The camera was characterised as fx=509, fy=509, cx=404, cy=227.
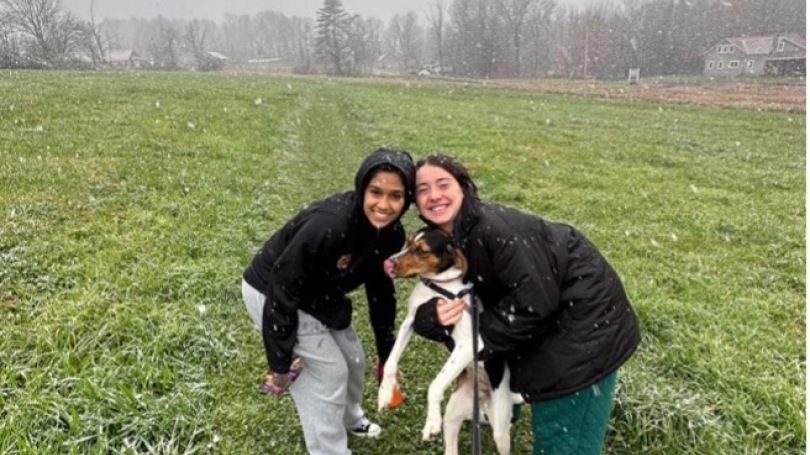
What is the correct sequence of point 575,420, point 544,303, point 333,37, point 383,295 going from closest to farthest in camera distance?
point 544,303 < point 575,420 < point 383,295 < point 333,37

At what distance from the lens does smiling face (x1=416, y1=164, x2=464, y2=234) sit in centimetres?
255

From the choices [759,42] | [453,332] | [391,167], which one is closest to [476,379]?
[453,332]

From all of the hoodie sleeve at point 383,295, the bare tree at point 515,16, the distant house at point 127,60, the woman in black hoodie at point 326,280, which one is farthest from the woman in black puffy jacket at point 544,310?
the distant house at point 127,60

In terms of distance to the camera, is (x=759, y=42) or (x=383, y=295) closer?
(x=383, y=295)

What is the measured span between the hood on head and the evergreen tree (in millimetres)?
69356

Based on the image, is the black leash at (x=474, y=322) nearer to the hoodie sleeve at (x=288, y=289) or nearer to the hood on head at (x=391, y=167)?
the hood on head at (x=391, y=167)

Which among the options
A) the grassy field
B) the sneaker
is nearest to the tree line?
the grassy field

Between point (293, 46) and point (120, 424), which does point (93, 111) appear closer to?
point (120, 424)

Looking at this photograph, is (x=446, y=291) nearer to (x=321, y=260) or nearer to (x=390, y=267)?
(x=390, y=267)

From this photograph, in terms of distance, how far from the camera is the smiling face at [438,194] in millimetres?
2551

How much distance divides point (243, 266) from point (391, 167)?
400 centimetres

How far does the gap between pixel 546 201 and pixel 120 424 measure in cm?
733

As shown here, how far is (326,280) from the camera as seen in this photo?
279 centimetres

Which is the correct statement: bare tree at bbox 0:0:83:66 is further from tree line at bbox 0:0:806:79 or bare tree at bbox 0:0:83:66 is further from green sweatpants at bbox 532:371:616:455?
green sweatpants at bbox 532:371:616:455
